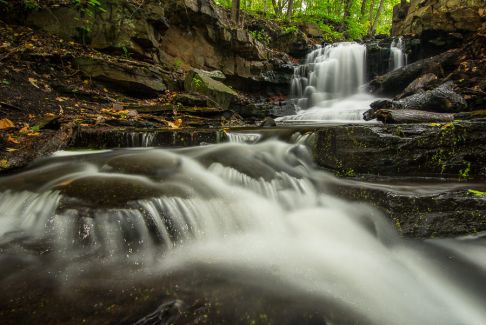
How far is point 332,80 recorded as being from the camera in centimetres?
1345

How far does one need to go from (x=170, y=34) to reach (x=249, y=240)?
1101 centimetres

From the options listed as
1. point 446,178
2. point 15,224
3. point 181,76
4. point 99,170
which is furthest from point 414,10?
point 15,224

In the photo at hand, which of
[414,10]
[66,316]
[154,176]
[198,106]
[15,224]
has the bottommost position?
[66,316]

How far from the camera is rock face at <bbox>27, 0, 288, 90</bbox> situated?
26.2 ft

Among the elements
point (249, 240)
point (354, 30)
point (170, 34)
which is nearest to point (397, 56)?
point (170, 34)

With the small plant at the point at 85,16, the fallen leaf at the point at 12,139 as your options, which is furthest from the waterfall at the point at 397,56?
the fallen leaf at the point at 12,139

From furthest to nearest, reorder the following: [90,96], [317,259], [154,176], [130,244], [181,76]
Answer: [181,76], [90,96], [154,176], [317,259], [130,244]

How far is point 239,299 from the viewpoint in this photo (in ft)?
5.65

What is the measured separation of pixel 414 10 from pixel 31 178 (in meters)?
19.7

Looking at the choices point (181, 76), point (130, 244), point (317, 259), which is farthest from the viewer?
point (181, 76)

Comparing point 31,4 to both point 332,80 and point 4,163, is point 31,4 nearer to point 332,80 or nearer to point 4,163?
point 4,163

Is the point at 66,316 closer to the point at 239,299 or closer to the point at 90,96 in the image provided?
the point at 239,299

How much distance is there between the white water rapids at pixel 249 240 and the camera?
1.93 metres

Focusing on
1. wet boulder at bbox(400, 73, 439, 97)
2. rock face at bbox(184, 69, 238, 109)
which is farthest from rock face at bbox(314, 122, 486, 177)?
wet boulder at bbox(400, 73, 439, 97)
